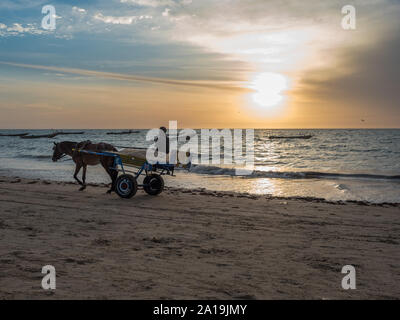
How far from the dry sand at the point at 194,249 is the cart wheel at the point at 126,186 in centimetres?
52

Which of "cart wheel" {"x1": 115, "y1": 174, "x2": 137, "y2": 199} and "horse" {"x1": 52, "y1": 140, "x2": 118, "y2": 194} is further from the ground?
"horse" {"x1": 52, "y1": 140, "x2": 118, "y2": 194}

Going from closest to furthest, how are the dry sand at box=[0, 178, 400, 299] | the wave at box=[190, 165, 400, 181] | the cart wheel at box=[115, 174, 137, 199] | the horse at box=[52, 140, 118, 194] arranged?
the dry sand at box=[0, 178, 400, 299]
the cart wheel at box=[115, 174, 137, 199]
the horse at box=[52, 140, 118, 194]
the wave at box=[190, 165, 400, 181]

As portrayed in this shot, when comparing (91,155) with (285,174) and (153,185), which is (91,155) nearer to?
(153,185)

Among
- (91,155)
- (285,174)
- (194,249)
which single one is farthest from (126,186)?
(285,174)

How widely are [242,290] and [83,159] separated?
30.4ft

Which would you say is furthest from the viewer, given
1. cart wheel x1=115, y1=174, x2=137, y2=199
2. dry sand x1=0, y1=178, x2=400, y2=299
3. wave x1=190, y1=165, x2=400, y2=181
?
wave x1=190, y1=165, x2=400, y2=181

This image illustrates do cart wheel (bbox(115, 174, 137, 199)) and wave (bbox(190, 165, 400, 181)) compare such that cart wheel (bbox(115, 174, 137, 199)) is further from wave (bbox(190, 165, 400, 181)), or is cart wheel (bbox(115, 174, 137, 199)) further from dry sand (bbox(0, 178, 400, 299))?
wave (bbox(190, 165, 400, 181))

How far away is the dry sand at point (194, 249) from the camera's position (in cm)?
442

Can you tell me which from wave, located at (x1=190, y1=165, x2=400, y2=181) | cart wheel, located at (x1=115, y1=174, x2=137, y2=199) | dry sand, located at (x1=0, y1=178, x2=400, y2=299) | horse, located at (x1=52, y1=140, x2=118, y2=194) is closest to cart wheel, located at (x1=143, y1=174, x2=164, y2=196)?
cart wheel, located at (x1=115, y1=174, x2=137, y2=199)

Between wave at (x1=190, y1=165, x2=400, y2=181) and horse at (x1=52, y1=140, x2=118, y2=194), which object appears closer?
horse at (x1=52, y1=140, x2=118, y2=194)

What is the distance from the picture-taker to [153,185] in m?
12.0

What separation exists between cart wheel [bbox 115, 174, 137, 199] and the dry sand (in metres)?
0.52

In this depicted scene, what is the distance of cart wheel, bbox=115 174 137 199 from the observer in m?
11.0
